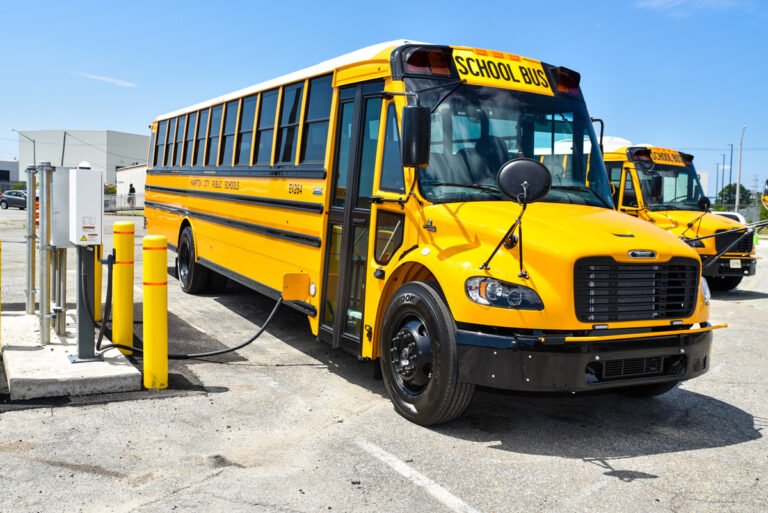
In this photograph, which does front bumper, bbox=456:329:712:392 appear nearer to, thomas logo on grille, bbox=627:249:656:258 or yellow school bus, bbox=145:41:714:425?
yellow school bus, bbox=145:41:714:425

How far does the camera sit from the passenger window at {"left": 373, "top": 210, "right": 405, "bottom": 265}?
550 centimetres

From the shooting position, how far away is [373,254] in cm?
577

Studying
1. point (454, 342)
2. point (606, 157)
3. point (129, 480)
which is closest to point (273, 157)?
point (454, 342)

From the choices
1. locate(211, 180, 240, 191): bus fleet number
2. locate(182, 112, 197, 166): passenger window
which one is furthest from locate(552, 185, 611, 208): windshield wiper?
locate(182, 112, 197, 166): passenger window

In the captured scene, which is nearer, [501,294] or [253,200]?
[501,294]

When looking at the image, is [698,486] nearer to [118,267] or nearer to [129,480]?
[129,480]

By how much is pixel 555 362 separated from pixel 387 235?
5.67ft

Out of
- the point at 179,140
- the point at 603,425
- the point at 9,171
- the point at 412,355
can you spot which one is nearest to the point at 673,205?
the point at 179,140

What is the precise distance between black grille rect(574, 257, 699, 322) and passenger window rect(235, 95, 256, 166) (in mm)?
4927

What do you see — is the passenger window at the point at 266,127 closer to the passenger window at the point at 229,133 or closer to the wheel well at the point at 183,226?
the passenger window at the point at 229,133

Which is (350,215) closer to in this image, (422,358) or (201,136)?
(422,358)

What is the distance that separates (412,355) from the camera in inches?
200

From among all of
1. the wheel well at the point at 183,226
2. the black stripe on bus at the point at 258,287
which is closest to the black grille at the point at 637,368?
the black stripe on bus at the point at 258,287

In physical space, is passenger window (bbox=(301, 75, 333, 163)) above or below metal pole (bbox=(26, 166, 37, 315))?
above
